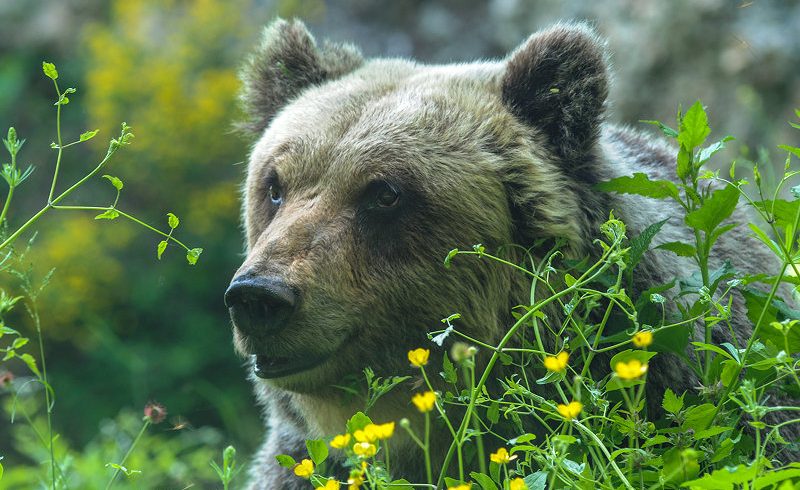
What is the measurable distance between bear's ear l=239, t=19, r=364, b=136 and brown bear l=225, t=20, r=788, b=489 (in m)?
0.56

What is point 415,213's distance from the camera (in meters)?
3.12

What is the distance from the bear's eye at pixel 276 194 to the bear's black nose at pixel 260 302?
0.63 m

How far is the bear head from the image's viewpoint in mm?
2918

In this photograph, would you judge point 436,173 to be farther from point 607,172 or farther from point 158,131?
point 158,131

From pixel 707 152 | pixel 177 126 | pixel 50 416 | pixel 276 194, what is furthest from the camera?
pixel 177 126

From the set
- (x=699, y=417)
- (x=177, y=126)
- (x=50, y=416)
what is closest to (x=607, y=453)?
(x=699, y=417)

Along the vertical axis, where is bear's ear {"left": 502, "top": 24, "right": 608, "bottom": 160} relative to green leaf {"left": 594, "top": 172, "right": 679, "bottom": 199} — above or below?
above

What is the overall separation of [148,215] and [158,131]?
0.84 metres

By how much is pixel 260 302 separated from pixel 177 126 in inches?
281

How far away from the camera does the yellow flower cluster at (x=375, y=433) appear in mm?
1915

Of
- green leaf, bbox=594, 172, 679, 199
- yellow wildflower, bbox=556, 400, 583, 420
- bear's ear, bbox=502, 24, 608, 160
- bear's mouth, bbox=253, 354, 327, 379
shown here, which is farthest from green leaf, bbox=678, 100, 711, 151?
bear's mouth, bbox=253, 354, 327, 379

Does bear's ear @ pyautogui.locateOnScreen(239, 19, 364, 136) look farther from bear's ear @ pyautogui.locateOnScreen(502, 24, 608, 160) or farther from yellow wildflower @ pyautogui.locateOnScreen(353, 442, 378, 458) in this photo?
yellow wildflower @ pyautogui.locateOnScreen(353, 442, 378, 458)

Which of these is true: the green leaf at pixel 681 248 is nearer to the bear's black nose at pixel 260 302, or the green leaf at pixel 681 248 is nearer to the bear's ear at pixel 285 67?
the bear's black nose at pixel 260 302

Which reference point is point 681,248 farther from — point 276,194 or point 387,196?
point 276,194
